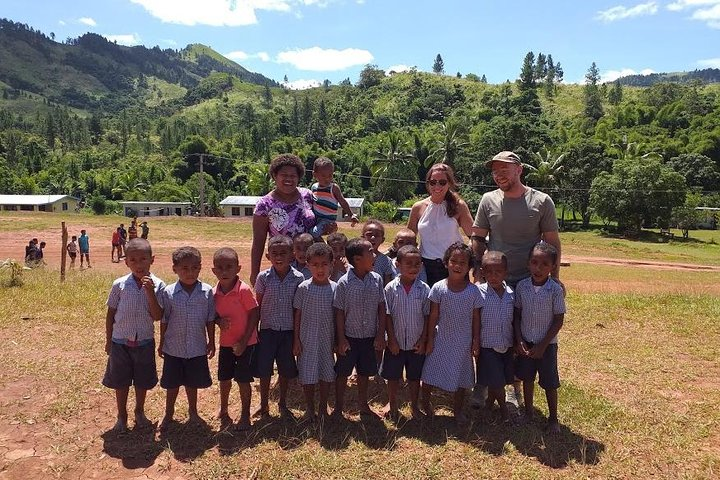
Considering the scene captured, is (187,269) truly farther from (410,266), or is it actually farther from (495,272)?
(495,272)

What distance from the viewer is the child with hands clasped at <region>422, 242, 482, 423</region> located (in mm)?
3742

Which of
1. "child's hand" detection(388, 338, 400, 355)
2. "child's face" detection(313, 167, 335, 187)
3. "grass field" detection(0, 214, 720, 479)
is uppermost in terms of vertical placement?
"child's face" detection(313, 167, 335, 187)

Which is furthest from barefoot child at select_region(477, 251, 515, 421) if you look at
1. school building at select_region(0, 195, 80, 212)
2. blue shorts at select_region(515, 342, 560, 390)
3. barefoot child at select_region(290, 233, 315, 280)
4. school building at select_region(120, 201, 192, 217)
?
school building at select_region(0, 195, 80, 212)

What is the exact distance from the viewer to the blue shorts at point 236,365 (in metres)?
3.79

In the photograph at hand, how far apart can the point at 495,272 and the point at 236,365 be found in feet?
6.53

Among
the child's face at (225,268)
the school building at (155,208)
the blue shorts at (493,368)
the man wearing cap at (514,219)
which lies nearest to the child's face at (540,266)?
the man wearing cap at (514,219)

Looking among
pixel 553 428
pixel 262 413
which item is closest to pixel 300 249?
pixel 262 413

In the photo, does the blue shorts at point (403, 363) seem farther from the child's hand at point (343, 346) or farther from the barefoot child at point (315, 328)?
the barefoot child at point (315, 328)

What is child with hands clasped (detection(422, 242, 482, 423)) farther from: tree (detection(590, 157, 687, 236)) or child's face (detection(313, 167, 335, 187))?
tree (detection(590, 157, 687, 236))

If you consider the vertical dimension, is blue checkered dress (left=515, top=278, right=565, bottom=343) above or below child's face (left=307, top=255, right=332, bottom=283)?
below

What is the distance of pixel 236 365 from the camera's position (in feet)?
12.6

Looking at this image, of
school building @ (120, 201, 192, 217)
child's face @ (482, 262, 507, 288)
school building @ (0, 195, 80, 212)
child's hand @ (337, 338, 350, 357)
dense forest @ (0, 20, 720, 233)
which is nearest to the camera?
child's face @ (482, 262, 507, 288)

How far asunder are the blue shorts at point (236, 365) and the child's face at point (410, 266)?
1231 mm

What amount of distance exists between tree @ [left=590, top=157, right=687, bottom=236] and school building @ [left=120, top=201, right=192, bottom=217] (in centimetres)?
3756
